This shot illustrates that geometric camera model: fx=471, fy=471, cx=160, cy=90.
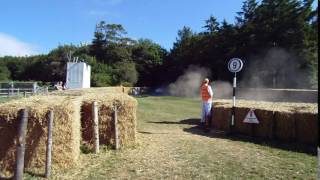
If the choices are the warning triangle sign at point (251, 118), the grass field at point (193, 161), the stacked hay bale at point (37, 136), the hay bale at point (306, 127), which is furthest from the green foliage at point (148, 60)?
the stacked hay bale at point (37, 136)

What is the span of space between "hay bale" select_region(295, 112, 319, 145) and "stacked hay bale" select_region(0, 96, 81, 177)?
7759 millimetres

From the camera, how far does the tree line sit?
187ft

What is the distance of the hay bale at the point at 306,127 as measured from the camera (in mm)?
14523

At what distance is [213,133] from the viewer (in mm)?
16656

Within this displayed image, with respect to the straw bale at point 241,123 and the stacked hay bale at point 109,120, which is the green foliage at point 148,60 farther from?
the stacked hay bale at point 109,120

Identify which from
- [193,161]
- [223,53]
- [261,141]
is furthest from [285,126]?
[223,53]

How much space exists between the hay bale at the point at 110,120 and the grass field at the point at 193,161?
13.5 inches

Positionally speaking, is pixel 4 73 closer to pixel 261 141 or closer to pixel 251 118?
pixel 251 118

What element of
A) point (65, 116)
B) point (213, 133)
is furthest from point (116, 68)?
point (65, 116)

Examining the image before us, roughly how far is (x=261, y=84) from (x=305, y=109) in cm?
4566

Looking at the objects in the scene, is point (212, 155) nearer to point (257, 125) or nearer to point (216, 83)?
point (257, 125)

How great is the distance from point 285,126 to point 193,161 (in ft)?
16.9

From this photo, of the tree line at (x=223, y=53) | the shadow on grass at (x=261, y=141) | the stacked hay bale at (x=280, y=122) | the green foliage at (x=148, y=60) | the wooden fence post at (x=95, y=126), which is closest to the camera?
the wooden fence post at (x=95, y=126)

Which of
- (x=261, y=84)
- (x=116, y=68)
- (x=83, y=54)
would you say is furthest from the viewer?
(x=83, y=54)
